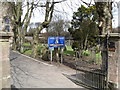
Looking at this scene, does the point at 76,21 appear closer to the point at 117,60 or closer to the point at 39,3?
the point at 39,3

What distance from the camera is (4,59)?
12.4 feet

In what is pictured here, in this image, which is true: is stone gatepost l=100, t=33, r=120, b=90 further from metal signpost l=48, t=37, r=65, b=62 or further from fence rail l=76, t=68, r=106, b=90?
metal signpost l=48, t=37, r=65, b=62

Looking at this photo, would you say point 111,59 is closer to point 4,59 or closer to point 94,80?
point 94,80

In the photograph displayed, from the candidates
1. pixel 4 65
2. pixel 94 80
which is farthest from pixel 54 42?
pixel 4 65

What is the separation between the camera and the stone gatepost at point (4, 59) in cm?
366

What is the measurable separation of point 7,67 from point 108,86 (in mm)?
3573

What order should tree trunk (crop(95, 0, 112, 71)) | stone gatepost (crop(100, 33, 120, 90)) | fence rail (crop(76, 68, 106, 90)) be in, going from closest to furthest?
stone gatepost (crop(100, 33, 120, 90)) < fence rail (crop(76, 68, 106, 90)) < tree trunk (crop(95, 0, 112, 71))

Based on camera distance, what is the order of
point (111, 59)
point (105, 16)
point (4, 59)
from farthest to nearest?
point (105, 16) → point (111, 59) → point (4, 59)

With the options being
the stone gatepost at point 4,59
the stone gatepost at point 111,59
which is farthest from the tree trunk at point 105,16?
the stone gatepost at point 4,59

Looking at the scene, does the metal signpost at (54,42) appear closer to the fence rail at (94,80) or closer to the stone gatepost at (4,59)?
the fence rail at (94,80)

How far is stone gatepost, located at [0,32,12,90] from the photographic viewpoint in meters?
3.66

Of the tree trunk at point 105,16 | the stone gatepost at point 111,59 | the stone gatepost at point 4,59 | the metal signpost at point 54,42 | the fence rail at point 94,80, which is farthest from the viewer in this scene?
the metal signpost at point 54,42

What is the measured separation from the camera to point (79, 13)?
20078mm

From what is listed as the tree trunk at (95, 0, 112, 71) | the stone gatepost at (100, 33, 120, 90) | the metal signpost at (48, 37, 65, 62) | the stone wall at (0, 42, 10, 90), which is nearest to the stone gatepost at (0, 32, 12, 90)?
the stone wall at (0, 42, 10, 90)
